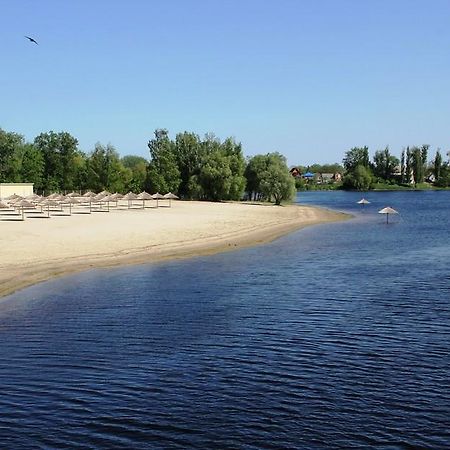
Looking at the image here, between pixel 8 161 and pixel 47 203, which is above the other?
pixel 8 161

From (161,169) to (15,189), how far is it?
28.7m

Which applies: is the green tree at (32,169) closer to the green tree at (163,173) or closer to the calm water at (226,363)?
the green tree at (163,173)

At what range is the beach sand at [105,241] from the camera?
3119 cm

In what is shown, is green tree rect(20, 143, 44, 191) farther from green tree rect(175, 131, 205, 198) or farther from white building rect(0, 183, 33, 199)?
green tree rect(175, 131, 205, 198)

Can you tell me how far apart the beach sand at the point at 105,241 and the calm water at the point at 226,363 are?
2.86 m

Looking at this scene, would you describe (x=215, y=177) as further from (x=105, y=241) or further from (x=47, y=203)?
(x=105, y=241)

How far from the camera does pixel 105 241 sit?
138 feet

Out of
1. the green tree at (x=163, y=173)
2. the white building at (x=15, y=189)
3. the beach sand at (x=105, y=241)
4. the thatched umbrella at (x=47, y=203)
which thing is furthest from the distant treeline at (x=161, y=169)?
the beach sand at (x=105, y=241)

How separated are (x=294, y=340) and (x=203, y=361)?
3.16 m

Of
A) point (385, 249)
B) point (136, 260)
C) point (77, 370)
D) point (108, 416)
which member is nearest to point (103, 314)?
point (77, 370)

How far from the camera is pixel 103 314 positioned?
21734 mm

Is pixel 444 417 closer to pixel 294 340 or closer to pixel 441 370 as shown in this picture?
pixel 441 370

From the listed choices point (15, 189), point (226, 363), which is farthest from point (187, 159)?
point (226, 363)

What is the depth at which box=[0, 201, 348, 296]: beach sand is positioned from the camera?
3119 cm
